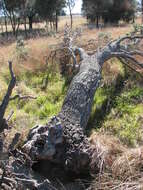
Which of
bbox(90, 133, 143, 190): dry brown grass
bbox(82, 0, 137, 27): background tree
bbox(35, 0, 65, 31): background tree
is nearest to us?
bbox(90, 133, 143, 190): dry brown grass

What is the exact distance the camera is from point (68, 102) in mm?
4414

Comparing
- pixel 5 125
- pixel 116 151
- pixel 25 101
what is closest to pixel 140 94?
pixel 116 151

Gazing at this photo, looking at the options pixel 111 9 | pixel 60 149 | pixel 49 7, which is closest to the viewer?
pixel 60 149

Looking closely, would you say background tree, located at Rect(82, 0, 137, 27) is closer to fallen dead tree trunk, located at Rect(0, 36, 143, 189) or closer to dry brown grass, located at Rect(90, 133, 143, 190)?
dry brown grass, located at Rect(90, 133, 143, 190)

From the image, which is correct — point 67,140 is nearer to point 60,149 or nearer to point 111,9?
point 60,149

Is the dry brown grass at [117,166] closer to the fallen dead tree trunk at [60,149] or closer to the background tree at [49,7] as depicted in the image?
the fallen dead tree trunk at [60,149]

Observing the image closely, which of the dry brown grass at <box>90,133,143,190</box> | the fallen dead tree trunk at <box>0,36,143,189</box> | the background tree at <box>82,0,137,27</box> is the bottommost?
the dry brown grass at <box>90,133,143,190</box>

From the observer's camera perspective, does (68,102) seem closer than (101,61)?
Yes

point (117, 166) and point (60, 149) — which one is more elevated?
point (60, 149)

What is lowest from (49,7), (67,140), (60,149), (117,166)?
(117,166)

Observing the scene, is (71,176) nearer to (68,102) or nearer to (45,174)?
(45,174)

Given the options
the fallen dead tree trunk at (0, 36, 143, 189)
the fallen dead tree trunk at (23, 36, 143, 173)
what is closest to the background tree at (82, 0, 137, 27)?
the fallen dead tree trunk at (23, 36, 143, 173)

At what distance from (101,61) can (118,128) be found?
57.3 inches

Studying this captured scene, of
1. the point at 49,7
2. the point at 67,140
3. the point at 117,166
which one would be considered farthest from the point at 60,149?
the point at 49,7
